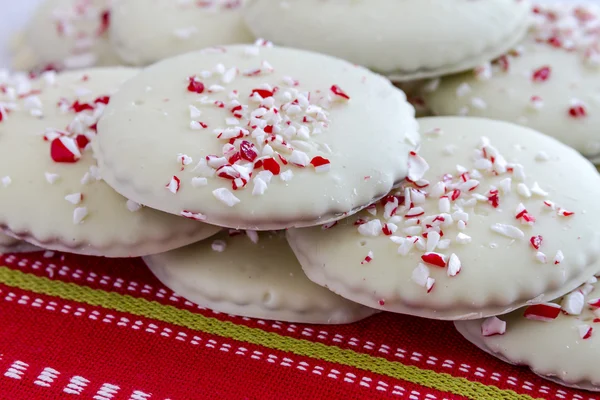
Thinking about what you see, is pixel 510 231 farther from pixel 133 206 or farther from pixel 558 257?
pixel 133 206

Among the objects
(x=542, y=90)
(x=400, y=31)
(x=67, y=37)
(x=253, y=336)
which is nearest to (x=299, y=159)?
(x=253, y=336)

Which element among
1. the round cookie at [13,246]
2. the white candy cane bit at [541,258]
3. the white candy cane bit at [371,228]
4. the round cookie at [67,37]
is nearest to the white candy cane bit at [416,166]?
the white candy cane bit at [371,228]

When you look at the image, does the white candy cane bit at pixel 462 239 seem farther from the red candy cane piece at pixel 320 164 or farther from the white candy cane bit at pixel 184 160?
the white candy cane bit at pixel 184 160

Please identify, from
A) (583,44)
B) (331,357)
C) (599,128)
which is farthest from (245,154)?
(583,44)

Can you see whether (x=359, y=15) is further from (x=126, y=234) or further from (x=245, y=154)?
(x=126, y=234)

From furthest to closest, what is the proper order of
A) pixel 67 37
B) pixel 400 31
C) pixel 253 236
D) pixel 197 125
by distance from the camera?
pixel 67 37 → pixel 400 31 → pixel 253 236 → pixel 197 125
